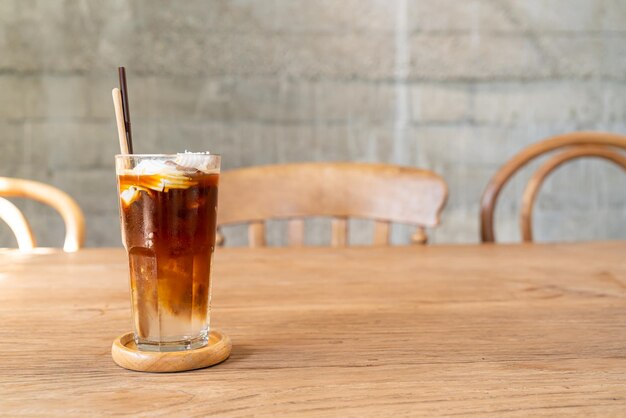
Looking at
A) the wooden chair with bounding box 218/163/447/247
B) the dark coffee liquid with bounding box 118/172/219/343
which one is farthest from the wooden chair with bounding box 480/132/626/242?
the dark coffee liquid with bounding box 118/172/219/343

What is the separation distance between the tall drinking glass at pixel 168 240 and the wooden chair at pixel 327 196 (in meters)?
0.85

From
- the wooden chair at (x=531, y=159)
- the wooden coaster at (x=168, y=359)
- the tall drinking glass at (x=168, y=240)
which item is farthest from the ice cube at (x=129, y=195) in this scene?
the wooden chair at (x=531, y=159)

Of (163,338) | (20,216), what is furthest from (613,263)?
(20,216)

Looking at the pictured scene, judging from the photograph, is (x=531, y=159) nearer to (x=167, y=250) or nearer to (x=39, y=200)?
(x=39, y=200)

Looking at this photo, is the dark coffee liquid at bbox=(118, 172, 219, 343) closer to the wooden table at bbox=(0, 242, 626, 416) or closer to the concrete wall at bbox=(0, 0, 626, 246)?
the wooden table at bbox=(0, 242, 626, 416)

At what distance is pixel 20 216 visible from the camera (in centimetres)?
130

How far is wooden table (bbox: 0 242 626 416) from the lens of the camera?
398 millimetres

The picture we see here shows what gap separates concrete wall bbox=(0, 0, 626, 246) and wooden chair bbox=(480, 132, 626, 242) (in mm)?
1235

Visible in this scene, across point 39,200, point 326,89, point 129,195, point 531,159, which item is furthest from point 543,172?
point 326,89

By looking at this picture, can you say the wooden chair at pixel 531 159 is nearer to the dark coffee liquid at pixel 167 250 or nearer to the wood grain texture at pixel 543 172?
the wood grain texture at pixel 543 172

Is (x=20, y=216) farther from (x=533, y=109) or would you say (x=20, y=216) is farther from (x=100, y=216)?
(x=533, y=109)

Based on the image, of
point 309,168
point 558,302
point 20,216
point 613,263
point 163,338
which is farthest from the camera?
point 309,168

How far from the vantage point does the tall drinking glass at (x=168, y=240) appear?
1.61ft

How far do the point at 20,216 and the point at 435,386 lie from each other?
1090 millimetres
